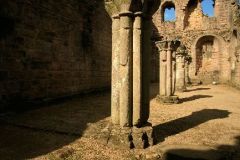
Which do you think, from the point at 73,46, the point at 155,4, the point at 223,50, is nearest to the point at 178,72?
the point at 73,46

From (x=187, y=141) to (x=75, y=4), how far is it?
7.52 meters

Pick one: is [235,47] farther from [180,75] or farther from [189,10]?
[189,10]

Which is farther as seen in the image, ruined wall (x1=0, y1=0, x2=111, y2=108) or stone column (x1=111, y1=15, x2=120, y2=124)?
ruined wall (x1=0, y1=0, x2=111, y2=108)

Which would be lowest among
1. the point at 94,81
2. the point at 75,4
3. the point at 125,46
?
the point at 94,81

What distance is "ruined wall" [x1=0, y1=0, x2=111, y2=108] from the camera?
6809 millimetres

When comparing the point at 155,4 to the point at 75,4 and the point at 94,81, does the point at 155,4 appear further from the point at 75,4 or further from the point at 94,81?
the point at 94,81

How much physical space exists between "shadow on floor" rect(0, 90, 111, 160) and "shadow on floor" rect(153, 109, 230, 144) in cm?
141

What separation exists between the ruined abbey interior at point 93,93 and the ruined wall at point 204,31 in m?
7.80

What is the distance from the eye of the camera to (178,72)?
1448 cm

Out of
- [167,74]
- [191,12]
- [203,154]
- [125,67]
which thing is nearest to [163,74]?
[167,74]

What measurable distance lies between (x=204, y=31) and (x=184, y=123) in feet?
56.2

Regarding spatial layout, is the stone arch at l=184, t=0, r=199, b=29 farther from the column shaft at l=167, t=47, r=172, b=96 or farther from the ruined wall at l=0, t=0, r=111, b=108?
the column shaft at l=167, t=47, r=172, b=96

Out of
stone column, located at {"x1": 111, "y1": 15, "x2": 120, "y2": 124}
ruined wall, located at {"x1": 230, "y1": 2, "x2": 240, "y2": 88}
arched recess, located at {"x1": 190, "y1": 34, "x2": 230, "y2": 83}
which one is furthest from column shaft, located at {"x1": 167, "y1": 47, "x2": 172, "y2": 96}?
arched recess, located at {"x1": 190, "y1": 34, "x2": 230, "y2": 83}

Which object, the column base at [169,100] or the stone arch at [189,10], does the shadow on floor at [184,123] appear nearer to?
the column base at [169,100]
